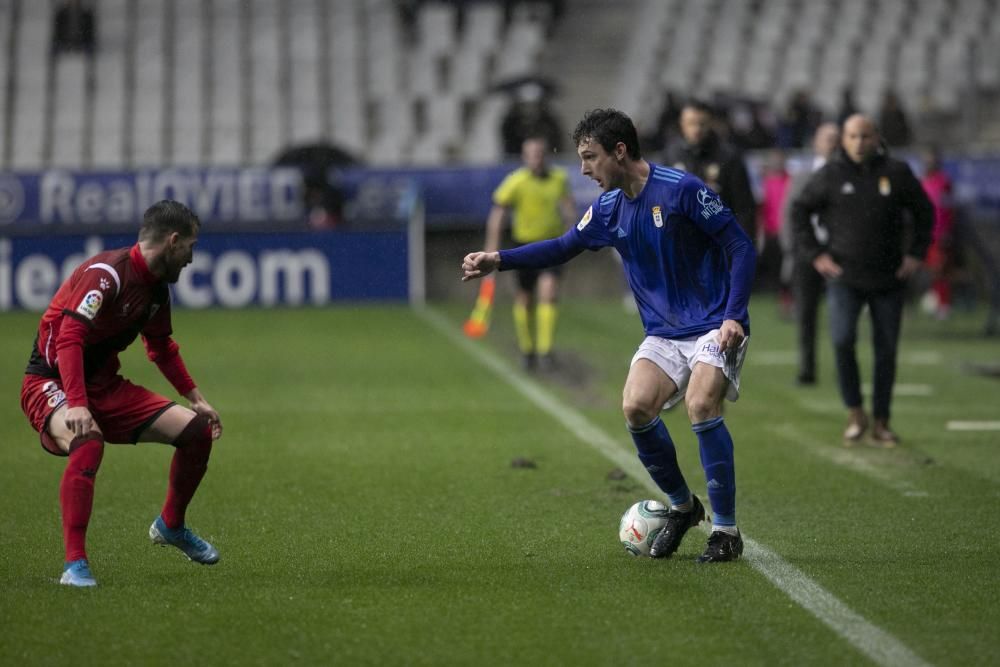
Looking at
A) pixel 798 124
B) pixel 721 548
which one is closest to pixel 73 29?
pixel 798 124

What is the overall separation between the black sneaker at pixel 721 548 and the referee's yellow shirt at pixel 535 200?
8466 mm

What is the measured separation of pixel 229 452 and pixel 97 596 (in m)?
4.07

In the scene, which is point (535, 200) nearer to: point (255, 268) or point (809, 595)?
point (255, 268)

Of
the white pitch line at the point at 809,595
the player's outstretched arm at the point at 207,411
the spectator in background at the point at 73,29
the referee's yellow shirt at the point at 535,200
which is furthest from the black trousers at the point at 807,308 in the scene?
the spectator in background at the point at 73,29

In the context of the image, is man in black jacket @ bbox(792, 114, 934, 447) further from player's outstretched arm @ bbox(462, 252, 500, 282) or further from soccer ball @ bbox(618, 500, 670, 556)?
player's outstretched arm @ bbox(462, 252, 500, 282)

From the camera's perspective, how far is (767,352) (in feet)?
53.0

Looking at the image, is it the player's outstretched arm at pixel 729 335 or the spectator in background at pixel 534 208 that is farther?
the spectator in background at pixel 534 208

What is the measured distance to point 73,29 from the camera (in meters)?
27.7

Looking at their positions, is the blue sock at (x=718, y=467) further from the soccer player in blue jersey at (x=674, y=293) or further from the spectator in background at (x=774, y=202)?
the spectator in background at (x=774, y=202)

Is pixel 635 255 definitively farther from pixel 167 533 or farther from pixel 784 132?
pixel 784 132

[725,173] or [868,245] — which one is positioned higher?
[725,173]

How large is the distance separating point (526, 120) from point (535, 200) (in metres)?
8.34

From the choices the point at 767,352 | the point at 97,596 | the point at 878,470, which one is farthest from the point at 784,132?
the point at 97,596

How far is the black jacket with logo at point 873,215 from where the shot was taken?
32.9 feet
